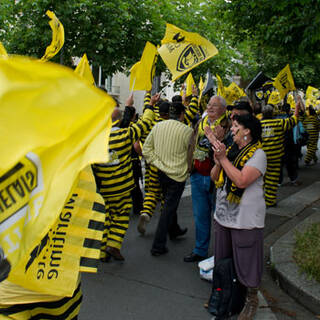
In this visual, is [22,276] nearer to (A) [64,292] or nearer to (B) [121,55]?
(A) [64,292]

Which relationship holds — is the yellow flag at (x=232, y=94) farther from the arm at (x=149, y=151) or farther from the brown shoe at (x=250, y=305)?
the brown shoe at (x=250, y=305)

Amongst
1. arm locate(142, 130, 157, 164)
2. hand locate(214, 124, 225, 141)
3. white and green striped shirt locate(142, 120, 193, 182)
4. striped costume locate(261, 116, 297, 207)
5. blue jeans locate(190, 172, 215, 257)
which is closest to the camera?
hand locate(214, 124, 225, 141)

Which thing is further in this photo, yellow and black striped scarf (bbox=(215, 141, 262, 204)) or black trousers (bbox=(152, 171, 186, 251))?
black trousers (bbox=(152, 171, 186, 251))

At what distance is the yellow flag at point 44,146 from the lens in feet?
4.40

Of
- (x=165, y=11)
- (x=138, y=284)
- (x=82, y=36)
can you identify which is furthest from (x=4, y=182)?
(x=165, y=11)

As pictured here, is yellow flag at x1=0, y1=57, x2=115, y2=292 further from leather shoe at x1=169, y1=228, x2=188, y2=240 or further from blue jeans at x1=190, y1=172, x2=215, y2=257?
leather shoe at x1=169, y1=228, x2=188, y2=240

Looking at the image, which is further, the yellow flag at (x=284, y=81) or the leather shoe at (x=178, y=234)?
the yellow flag at (x=284, y=81)

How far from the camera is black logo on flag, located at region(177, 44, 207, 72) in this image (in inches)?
234

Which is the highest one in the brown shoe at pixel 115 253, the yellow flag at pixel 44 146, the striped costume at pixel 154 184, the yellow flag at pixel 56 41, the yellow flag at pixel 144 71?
the yellow flag at pixel 44 146

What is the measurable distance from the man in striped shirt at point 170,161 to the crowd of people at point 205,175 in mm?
12

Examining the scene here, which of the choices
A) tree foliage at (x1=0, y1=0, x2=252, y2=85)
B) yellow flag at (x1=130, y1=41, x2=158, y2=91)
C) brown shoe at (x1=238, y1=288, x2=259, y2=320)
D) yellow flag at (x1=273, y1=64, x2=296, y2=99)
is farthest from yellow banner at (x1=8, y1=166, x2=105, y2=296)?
tree foliage at (x1=0, y1=0, x2=252, y2=85)

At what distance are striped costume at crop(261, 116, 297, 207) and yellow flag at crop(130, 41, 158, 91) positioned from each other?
2.18m

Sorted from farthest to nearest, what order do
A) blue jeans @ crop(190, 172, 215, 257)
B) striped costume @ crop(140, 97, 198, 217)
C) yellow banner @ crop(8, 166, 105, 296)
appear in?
striped costume @ crop(140, 97, 198, 217) < blue jeans @ crop(190, 172, 215, 257) < yellow banner @ crop(8, 166, 105, 296)

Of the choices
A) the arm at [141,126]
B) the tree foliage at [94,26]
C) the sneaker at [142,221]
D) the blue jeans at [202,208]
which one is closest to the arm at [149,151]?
the arm at [141,126]
